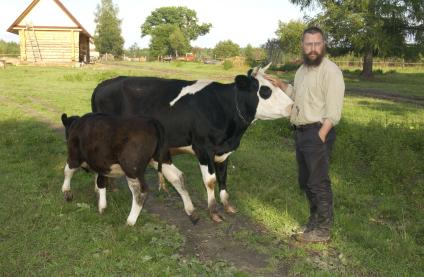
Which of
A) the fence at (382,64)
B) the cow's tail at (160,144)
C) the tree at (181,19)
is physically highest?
the tree at (181,19)

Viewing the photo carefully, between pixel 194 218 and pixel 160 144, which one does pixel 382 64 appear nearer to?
Answer: pixel 194 218

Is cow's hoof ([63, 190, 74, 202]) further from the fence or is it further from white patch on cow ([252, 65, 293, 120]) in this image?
the fence

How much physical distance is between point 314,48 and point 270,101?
1.09m

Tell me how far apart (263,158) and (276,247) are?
4069mm

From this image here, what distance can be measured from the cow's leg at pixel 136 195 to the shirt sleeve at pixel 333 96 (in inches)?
90.1

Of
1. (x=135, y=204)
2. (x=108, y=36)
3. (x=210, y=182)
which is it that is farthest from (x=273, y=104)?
(x=108, y=36)

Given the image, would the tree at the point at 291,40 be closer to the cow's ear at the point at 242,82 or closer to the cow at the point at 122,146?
the cow's ear at the point at 242,82

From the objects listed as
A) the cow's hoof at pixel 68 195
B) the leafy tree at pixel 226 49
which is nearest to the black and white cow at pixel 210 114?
the cow's hoof at pixel 68 195

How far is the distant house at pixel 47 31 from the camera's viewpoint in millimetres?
43406

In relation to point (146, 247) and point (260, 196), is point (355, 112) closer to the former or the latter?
point (260, 196)

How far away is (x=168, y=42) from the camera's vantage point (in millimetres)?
99938

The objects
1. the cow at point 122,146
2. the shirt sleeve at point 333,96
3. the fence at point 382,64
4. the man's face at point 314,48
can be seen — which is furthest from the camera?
the fence at point 382,64

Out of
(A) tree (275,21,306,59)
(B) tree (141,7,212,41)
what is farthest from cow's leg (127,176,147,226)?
(B) tree (141,7,212,41)

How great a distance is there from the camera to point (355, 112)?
15430mm
